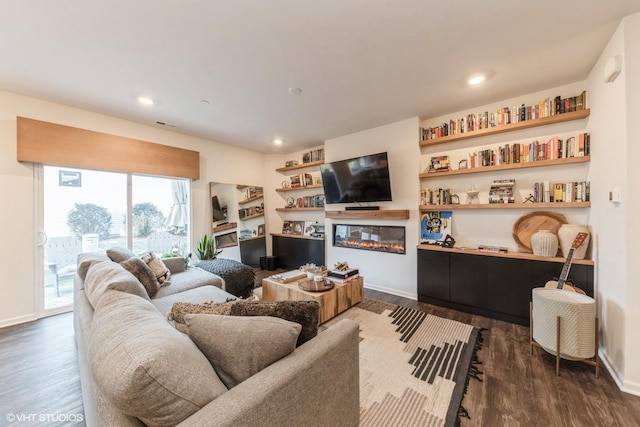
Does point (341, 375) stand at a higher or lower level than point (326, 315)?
higher

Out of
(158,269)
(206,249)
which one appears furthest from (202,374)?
(206,249)

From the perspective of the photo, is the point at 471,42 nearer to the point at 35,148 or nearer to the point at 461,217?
the point at 461,217

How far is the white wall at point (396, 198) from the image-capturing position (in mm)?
3506

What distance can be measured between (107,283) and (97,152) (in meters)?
2.73

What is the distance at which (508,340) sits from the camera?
234cm

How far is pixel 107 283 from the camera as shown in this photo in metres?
1.42

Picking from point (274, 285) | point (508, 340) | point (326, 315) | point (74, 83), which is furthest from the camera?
point (274, 285)

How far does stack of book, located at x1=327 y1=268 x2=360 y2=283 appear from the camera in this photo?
296cm

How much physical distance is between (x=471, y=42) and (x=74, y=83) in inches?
146

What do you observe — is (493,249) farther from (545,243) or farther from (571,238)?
(571,238)

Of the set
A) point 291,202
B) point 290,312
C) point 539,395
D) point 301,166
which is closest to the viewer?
point 290,312

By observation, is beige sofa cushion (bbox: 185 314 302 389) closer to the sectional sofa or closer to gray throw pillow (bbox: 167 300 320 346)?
the sectional sofa

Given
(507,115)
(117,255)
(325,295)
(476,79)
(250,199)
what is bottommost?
(325,295)

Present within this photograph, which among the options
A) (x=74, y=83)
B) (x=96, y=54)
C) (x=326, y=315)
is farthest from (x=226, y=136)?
(x=326, y=315)
